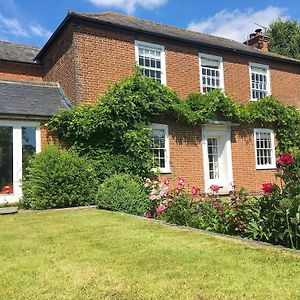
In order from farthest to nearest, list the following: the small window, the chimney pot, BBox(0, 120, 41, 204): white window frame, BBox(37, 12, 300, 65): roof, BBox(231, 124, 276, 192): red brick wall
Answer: the chimney pot < the small window < BBox(231, 124, 276, 192): red brick wall < BBox(37, 12, 300, 65): roof < BBox(0, 120, 41, 204): white window frame

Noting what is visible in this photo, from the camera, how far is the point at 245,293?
12.3 feet

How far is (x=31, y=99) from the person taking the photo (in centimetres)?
1373

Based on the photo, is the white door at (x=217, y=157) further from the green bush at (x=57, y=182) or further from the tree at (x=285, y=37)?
the tree at (x=285, y=37)

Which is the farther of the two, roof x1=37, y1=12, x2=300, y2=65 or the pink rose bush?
roof x1=37, y1=12, x2=300, y2=65

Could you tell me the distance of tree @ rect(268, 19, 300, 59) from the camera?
38.7 meters

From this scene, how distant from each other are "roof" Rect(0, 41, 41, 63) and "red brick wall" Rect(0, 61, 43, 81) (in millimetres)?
244

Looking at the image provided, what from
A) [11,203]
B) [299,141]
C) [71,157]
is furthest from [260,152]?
[11,203]

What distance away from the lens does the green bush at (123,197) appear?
34.0 feet

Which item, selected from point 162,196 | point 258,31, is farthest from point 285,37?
point 162,196

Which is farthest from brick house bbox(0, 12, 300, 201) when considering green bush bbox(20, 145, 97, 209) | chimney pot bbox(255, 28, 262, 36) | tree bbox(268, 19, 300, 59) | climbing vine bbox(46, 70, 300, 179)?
tree bbox(268, 19, 300, 59)

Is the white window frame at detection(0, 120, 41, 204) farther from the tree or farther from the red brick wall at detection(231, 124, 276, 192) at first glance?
the tree

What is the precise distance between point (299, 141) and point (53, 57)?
1237 centimetres

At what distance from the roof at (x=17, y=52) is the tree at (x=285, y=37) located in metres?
27.8

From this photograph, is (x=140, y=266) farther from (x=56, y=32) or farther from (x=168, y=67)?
(x=56, y=32)
